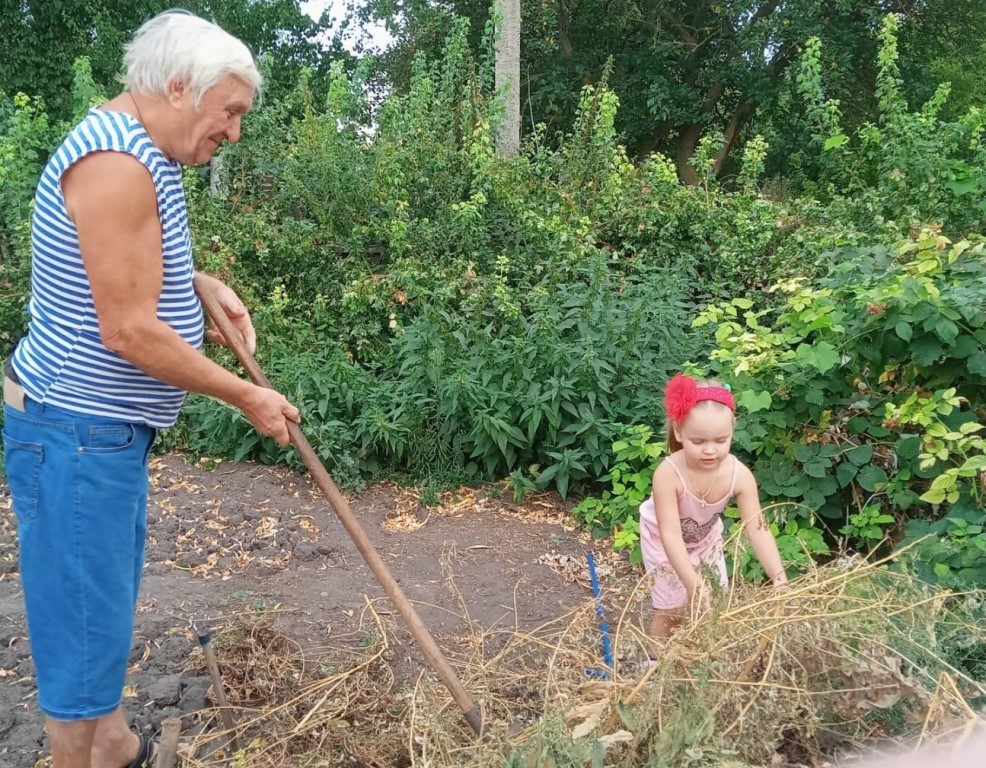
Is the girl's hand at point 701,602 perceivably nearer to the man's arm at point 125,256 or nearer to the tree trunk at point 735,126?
the man's arm at point 125,256

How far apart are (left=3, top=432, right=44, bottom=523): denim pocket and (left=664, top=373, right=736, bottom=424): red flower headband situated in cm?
184

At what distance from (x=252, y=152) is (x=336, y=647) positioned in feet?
18.9

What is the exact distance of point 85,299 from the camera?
1.83m

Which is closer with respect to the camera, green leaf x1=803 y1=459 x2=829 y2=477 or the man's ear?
the man's ear

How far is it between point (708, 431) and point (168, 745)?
1941 mm

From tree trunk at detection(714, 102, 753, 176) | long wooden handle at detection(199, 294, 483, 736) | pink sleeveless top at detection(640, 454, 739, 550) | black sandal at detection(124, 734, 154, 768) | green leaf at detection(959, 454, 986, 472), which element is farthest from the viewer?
tree trunk at detection(714, 102, 753, 176)

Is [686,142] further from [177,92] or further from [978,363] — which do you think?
[177,92]

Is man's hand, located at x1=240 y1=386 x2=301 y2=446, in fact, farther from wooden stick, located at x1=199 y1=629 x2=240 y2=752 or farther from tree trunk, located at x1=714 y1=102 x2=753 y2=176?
tree trunk, located at x1=714 y1=102 x2=753 y2=176

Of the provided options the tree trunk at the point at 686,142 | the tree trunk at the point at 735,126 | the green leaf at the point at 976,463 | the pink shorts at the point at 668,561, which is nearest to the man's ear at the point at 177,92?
the pink shorts at the point at 668,561

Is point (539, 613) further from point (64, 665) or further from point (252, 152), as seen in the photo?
point (252, 152)

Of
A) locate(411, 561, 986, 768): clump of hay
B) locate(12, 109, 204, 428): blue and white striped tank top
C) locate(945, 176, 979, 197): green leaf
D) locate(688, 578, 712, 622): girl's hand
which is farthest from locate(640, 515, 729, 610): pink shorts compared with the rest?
locate(945, 176, 979, 197): green leaf

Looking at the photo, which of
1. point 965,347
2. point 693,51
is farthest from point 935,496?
point 693,51

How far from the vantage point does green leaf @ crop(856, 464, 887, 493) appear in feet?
11.8

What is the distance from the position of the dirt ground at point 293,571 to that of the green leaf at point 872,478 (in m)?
1.22
